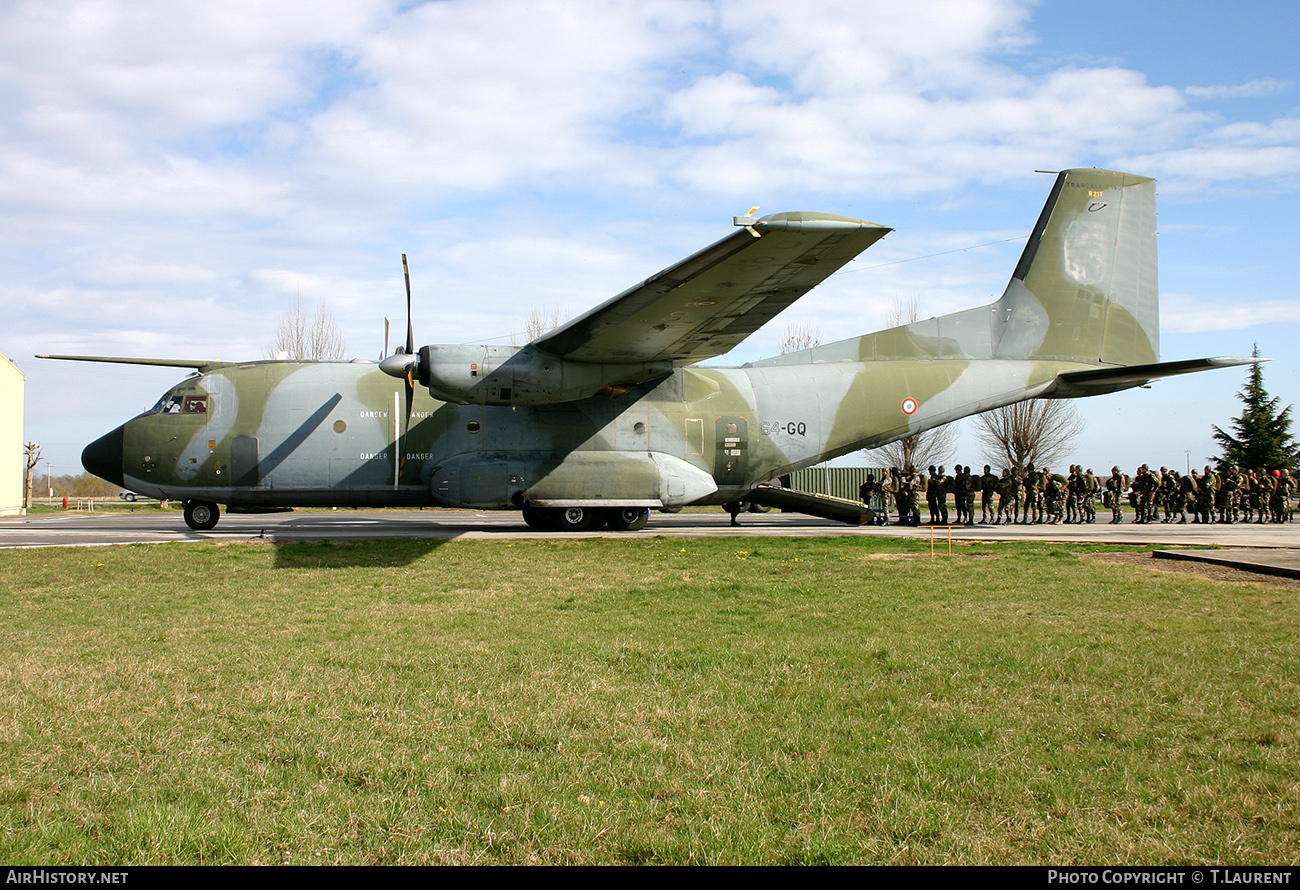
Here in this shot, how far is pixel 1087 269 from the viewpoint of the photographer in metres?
21.0

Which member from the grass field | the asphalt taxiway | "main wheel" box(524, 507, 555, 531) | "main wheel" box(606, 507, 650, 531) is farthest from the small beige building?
the grass field

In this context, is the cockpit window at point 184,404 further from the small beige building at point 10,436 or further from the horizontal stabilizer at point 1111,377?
the small beige building at point 10,436

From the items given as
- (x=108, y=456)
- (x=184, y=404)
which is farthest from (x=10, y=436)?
(x=184, y=404)

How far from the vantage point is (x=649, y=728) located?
4879 millimetres

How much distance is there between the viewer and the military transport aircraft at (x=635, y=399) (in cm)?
1673

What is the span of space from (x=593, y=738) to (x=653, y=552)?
1017cm

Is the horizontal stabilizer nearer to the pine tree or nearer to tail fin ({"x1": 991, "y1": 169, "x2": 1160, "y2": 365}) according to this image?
tail fin ({"x1": 991, "y1": 169, "x2": 1160, "y2": 365})

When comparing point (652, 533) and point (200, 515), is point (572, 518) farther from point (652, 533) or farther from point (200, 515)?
point (200, 515)

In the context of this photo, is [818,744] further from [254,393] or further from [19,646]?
[254,393]

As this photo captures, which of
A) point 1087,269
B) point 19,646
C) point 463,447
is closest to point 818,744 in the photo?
point 19,646

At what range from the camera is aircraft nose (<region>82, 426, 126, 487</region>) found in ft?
60.1

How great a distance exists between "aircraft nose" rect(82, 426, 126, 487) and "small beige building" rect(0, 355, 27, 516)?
2370 cm

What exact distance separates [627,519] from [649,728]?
48.7ft

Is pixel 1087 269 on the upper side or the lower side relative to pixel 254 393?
upper
